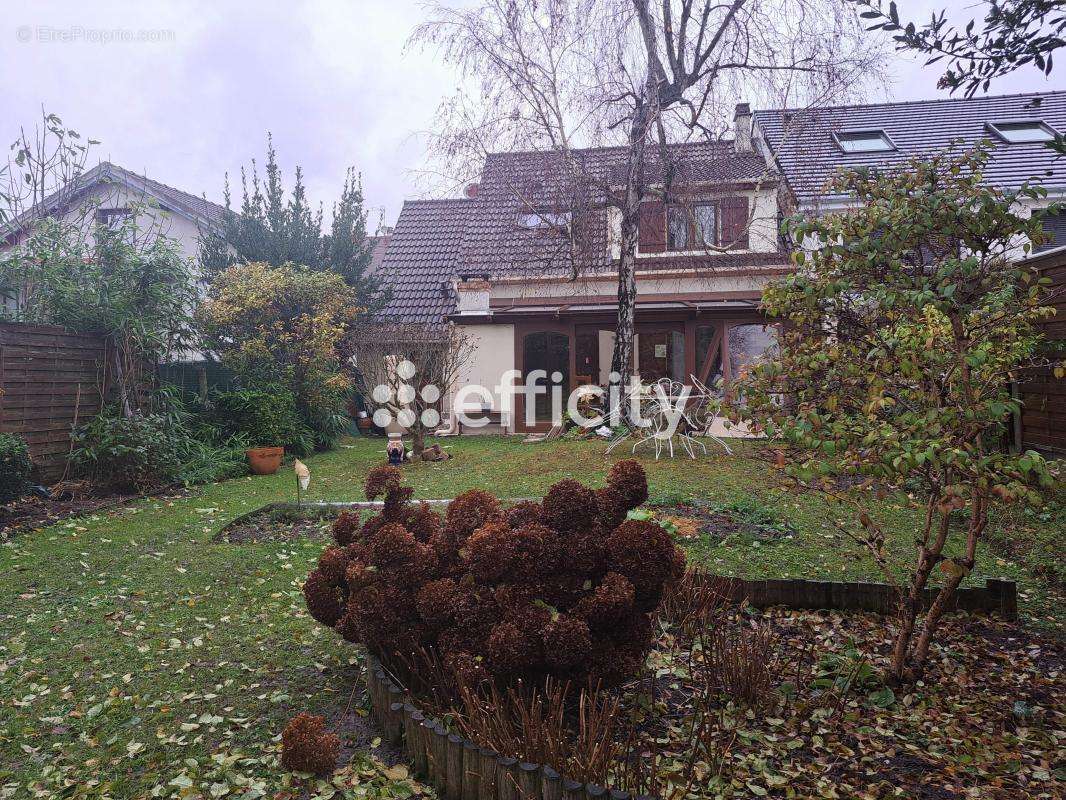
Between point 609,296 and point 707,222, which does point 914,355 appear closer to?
point 609,296

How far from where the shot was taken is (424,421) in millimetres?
10812

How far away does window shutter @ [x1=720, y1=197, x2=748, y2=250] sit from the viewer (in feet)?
45.1

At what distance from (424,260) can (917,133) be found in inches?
456

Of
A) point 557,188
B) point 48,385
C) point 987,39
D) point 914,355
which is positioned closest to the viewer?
point 987,39

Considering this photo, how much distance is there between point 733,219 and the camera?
46.2ft

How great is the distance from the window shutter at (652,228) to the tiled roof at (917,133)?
2619mm

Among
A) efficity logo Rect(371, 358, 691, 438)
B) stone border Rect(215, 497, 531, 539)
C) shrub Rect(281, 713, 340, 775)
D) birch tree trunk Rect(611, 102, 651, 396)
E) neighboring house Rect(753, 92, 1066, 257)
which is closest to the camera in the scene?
shrub Rect(281, 713, 340, 775)

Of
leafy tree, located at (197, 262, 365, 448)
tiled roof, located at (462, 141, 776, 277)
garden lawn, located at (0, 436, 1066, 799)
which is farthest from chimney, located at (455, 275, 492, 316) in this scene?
garden lawn, located at (0, 436, 1066, 799)

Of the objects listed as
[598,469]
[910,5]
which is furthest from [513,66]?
[910,5]

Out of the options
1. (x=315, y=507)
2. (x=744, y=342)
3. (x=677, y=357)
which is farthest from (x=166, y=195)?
(x=744, y=342)

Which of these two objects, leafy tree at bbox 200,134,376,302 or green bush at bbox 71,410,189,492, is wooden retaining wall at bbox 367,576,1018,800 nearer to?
green bush at bbox 71,410,189,492

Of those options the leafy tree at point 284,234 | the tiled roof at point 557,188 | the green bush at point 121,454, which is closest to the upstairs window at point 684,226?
the tiled roof at point 557,188

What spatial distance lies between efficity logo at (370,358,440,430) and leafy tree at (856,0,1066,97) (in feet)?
27.8

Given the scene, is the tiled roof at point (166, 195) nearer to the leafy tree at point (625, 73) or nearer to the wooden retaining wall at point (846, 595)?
the leafy tree at point (625, 73)
